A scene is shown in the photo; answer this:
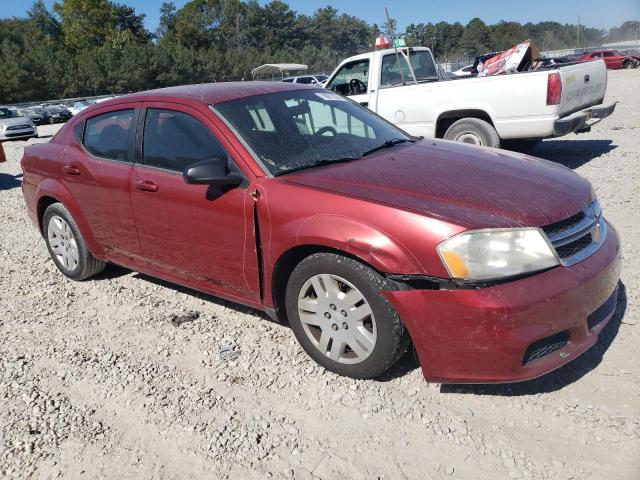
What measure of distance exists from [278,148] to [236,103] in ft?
1.64

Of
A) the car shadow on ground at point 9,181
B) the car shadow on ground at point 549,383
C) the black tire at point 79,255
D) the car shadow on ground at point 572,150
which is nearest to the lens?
the car shadow on ground at point 549,383

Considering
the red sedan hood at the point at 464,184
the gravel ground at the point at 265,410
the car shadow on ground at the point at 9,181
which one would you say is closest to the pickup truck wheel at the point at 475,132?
the gravel ground at the point at 265,410

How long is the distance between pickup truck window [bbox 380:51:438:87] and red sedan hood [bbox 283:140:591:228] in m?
5.93

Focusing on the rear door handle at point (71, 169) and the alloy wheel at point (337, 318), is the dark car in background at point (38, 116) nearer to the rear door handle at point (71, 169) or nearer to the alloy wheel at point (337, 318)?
the rear door handle at point (71, 169)

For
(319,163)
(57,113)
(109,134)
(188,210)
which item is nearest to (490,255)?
(319,163)

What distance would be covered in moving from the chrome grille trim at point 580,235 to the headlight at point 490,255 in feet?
0.56

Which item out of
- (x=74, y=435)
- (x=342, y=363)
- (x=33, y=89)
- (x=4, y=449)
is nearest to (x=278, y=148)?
(x=342, y=363)

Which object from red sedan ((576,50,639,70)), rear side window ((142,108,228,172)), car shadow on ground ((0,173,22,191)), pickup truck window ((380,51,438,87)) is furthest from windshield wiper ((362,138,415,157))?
red sedan ((576,50,639,70))

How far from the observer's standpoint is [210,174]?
324 centimetres

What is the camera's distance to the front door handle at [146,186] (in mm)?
3815

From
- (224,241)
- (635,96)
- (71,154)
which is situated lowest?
(635,96)

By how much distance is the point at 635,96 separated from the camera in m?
17.9

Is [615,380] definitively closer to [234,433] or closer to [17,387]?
[234,433]

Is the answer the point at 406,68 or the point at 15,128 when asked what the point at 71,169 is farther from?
the point at 15,128
